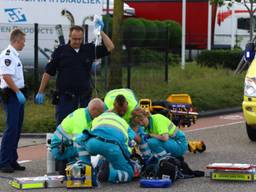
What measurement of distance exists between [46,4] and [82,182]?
1276 centimetres

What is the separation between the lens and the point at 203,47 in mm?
33281

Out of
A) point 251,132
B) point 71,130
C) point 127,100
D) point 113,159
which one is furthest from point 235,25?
point 113,159

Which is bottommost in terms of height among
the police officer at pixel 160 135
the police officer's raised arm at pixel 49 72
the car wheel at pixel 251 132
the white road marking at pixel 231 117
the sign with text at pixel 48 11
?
the white road marking at pixel 231 117

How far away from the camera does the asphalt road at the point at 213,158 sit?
9109 mm

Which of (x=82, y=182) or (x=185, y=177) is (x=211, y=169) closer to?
(x=185, y=177)

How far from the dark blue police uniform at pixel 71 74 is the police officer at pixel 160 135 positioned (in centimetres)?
106

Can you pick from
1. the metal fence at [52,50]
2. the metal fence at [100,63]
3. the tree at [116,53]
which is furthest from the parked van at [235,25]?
the tree at [116,53]

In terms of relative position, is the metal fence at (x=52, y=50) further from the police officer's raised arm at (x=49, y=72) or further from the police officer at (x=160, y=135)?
the police officer at (x=160, y=135)

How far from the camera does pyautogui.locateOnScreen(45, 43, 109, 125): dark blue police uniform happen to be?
10523 mm

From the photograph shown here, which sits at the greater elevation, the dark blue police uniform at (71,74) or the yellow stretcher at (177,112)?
the dark blue police uniform at (71,74)

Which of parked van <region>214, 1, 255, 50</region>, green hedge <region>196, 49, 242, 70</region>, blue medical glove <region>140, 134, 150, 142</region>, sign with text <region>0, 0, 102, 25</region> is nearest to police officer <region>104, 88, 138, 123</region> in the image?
blue medical glove <region>140, 134, 150, 142</region>

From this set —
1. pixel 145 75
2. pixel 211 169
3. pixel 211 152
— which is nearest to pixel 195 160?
pixel 211 152

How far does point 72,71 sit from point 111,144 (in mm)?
1696

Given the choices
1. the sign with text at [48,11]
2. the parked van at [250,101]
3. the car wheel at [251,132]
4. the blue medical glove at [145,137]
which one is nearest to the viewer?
the blue medical glove at [145,137]
